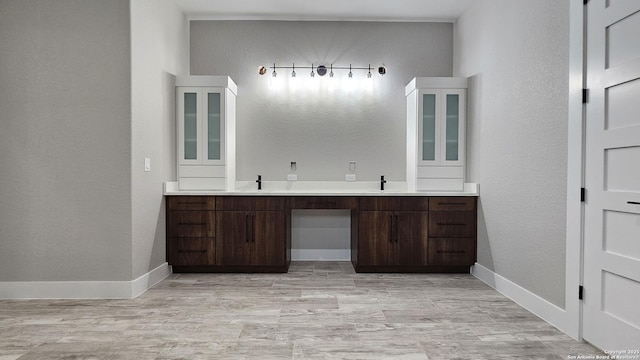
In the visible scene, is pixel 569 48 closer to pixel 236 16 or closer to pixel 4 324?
pixel 236 16

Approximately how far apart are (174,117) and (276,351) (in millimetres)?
2907

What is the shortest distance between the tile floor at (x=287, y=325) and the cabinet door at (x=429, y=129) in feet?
4.48

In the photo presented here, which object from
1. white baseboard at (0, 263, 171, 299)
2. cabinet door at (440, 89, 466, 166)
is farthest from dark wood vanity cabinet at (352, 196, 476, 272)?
white baseboard at (0, 263, 171, 299)

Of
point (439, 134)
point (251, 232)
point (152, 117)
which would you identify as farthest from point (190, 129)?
point (439, 134)

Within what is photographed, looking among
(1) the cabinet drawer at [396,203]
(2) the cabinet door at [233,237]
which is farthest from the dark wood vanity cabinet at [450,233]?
(2) the cabinet door at [233,237]

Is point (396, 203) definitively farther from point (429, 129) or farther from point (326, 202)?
point (429, 129)

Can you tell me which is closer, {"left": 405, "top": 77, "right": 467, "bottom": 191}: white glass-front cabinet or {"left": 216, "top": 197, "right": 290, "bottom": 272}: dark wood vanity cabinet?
{"left": 216, "top": 197, "right": 290, "bottom": 272}: dark wood vanity cabinet

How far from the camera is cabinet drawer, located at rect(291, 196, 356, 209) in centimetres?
416

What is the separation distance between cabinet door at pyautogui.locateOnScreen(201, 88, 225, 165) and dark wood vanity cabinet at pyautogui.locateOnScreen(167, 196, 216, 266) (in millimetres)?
494

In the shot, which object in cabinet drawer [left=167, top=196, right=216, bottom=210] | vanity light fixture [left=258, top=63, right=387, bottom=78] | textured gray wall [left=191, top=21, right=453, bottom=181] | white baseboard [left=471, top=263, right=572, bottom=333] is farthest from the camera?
textured gray wall [left=191, top=21, right=453, bottom=181]

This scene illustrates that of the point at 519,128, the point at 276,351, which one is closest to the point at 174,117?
the point at 276,351

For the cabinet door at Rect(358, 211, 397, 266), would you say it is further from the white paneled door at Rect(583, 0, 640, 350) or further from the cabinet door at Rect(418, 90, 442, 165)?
the white paneled door at Rect(583, 0, 640, 350)

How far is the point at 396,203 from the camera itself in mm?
4148

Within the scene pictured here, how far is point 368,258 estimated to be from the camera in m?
4.14
